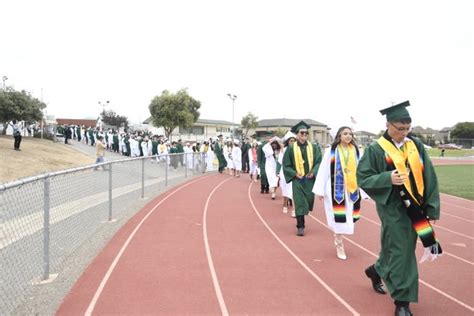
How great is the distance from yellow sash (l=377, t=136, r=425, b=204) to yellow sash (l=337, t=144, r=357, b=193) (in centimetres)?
222

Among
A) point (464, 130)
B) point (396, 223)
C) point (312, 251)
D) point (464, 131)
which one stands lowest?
point (312, 251)

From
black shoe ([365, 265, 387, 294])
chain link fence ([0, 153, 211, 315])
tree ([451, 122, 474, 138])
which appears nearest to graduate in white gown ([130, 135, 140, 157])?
chain link fence ([0, 153, 211, 315])

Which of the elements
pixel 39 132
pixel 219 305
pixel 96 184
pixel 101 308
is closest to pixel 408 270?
pixel 219 305

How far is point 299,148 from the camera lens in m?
8.18

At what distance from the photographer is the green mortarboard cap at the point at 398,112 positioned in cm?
419

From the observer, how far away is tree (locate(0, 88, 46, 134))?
28781 millimetres

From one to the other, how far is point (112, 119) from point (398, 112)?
252 ft

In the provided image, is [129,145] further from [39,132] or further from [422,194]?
[422,194]

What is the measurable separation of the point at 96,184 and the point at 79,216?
1134 mm

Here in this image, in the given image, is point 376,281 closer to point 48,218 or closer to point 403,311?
point 403,311

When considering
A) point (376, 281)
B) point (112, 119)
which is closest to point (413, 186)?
point (376, 281)

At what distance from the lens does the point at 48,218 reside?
17.4 feet

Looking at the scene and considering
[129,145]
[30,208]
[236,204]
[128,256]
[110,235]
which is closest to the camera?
[30,208]

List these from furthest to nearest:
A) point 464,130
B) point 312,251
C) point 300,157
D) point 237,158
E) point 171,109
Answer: point 464,130, point 171,109, point 237,158, point 300,157, point 312,251
